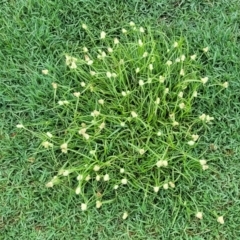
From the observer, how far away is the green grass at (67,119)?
9.37 ft

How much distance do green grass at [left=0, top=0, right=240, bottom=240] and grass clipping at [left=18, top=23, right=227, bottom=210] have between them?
0.06m

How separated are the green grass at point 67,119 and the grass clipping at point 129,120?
0.19 feet

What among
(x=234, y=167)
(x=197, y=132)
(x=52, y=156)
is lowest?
(x=234, y=167)

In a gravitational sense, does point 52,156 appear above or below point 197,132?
above

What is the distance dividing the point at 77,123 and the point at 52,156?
0.24 m

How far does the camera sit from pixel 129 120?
9.50 feet

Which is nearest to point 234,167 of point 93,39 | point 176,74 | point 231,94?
point 231,94

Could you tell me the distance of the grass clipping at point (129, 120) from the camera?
9.41ft

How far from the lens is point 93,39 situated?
3.22 meters

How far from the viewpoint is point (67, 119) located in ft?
9.97

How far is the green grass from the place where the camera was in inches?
112

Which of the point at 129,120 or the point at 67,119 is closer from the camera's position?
the point at 129,120

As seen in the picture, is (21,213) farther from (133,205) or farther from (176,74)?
(176,74)

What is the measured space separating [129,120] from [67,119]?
1.26 ft
